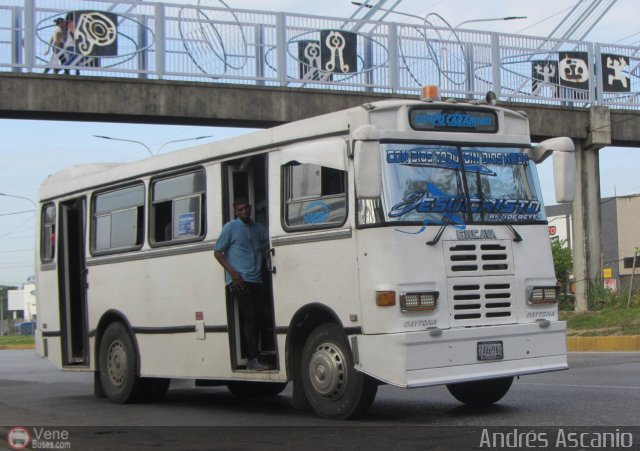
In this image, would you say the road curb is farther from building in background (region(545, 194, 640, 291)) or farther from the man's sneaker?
building in background (region(545, 194, 640, 291))

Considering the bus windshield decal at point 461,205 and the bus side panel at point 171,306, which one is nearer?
the bus windshield decal at point 461,205

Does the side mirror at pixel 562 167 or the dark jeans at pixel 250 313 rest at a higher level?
the side mirror at pixel 562 167

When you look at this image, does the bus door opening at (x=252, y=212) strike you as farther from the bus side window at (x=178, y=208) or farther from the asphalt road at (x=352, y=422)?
the asphalt road at (x=352, y=422)

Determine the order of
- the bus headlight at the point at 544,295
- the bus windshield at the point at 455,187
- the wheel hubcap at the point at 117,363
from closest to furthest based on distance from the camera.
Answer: the bus windshield at the point at 455,187 → the bus headlight at the point at 544,295 → the wheel hubcap at the point at 117,363

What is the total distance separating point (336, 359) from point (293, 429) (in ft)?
2.60

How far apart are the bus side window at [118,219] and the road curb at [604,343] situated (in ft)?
38.8

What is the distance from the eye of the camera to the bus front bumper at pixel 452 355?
894 centimetres

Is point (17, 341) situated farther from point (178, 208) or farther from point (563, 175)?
point (563, 175)

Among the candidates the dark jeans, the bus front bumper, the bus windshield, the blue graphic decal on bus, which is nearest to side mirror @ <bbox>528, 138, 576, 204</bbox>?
the bus windshield

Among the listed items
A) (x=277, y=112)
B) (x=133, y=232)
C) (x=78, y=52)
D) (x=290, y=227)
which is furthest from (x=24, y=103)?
(x=290, y=227)

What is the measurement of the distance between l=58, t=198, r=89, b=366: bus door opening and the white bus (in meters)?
2.67

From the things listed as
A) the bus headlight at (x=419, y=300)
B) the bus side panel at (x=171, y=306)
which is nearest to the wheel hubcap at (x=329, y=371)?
the bus headlight at (x=419, y=300)

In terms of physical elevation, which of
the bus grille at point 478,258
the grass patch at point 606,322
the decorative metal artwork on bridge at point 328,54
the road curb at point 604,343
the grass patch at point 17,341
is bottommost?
the grass patch at point 17,341

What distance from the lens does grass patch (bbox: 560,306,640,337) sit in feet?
75.5
